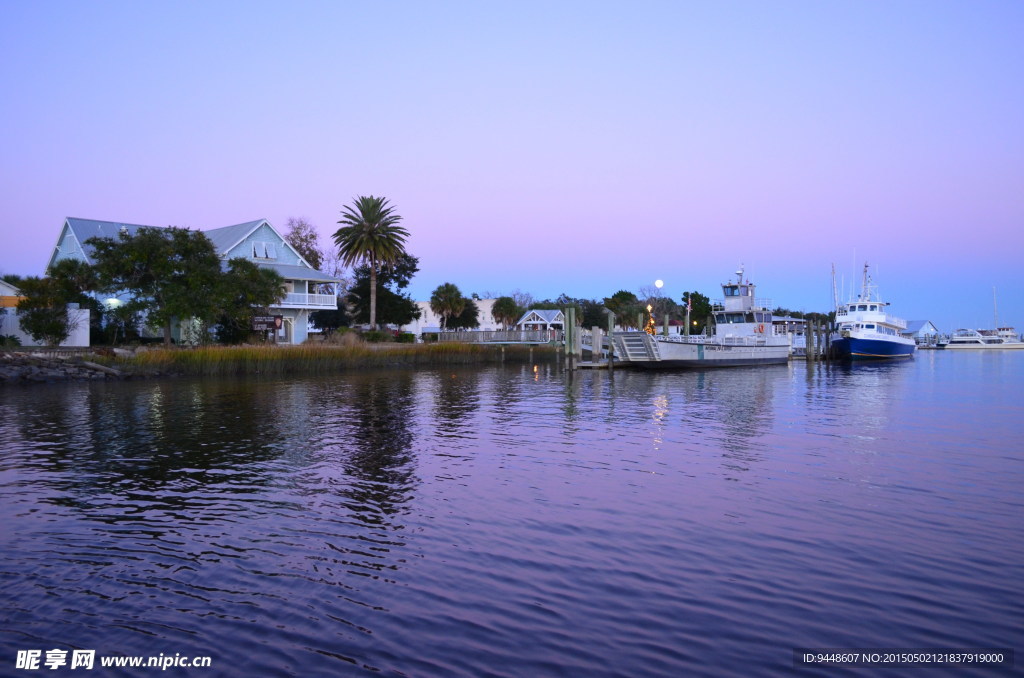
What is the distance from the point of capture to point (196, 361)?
42.2 meters

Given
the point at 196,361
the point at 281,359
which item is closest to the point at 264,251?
the point at 281,359

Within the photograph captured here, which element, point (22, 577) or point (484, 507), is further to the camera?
point (484, 507)

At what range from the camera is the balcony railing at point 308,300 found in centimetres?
5634

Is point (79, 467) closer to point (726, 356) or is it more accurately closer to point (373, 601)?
point (373, 601)

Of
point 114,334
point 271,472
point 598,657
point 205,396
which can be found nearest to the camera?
point 598,657

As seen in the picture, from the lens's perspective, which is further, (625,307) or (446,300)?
(625,307)

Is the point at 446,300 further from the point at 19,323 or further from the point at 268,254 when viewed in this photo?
the point at 19,323

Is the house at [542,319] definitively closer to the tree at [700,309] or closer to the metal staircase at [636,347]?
the tree at [700,309]

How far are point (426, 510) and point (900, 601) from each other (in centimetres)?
683

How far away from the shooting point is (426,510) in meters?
11.7

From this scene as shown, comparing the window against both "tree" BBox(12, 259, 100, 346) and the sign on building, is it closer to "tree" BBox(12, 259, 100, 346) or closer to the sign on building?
the sign on building

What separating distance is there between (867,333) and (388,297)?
1908 inches

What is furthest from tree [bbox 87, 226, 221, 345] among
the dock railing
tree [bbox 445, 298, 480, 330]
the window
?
tree [bbox 445, 298, 480, 330]

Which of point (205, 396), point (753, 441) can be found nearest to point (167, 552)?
point (753, 441)
